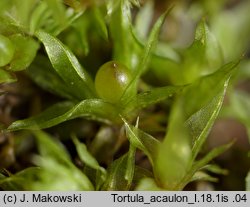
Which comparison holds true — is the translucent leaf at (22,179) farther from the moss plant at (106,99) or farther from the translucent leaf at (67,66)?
the translucent leaf at (67,66)

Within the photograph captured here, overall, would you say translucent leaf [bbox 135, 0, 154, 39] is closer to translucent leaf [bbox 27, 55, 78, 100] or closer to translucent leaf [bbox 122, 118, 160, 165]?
translucent leaf [bbox 27, 55, 78, 100]

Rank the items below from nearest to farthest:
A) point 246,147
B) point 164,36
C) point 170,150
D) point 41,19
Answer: point 170,150 → point 41,19 → point 246,147 → point 164,36

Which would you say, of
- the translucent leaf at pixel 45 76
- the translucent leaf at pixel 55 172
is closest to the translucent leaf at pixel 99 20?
the translucent leaf at pixel 45 76

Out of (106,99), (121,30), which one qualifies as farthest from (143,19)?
(106,99)

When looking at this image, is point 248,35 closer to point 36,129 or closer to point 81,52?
point 81,52

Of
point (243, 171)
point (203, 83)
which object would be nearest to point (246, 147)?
point (243, 171)

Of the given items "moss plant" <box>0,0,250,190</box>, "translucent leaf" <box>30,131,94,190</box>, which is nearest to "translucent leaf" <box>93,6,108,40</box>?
"moss plant" <box>0,0,250,190</box>
